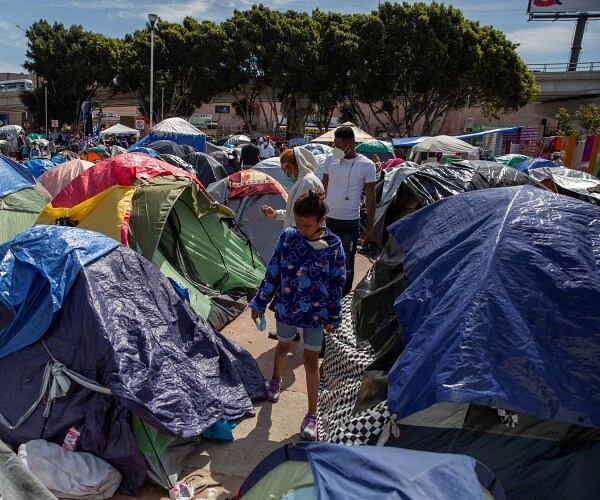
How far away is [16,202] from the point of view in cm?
652

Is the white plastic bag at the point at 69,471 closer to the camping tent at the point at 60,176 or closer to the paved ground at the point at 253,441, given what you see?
the paved ground at the point at 253,441

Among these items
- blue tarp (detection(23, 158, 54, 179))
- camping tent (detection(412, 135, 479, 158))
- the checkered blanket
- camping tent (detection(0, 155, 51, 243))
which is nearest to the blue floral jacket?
the checkered blanket

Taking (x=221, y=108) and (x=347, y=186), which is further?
(x=221, y=108)

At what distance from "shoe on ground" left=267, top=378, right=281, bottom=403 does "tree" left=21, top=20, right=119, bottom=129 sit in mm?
33562

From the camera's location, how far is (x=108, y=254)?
3.33m

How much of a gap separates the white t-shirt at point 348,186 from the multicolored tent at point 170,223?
1632mm

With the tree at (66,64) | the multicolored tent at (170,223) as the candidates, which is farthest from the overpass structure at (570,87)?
the multicolored tent at (170,223)

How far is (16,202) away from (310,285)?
5.11 metres

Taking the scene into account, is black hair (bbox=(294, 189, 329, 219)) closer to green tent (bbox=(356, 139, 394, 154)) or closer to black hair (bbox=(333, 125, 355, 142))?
black hair (bbox=(333, 125, 355, 142))

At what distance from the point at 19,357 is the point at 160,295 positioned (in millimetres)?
920

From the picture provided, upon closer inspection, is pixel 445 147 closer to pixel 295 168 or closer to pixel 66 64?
pixel 295 168

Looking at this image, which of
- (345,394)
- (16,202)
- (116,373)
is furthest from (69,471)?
(16,202)

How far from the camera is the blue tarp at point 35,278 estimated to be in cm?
296

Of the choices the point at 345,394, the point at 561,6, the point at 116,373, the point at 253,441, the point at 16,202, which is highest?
the point at 561,6
